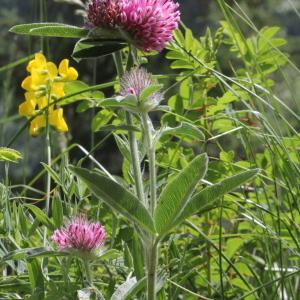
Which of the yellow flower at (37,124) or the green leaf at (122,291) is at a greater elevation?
the yellow flower at (37,124)

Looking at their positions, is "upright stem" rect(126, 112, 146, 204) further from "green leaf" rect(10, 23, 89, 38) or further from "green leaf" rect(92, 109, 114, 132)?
"green leaf" rect(92, 109, 114, 132)

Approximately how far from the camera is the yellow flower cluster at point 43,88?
55.9 inches

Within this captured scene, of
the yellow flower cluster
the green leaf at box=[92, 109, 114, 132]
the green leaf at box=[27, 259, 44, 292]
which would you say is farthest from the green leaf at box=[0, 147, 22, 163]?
the green leaf at box=[92, 109, 114, 132]

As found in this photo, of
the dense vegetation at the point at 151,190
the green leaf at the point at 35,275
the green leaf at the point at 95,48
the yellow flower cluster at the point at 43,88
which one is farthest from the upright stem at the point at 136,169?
the yellow flower cluster at the point at 43,88

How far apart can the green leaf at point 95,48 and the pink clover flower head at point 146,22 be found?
23 millimetres

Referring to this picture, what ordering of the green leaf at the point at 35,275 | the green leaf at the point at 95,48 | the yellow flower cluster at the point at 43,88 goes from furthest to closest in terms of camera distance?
the yellow flower cluster at the point at 43,88 → the green leaf at the point at 35,275 → the green leaf at the point at 95,48

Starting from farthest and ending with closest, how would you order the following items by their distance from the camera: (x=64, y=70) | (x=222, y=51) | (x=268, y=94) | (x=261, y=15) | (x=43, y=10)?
(x=261, y=15), (x=222, y=51), (x=43, y=10), (x=64, y=70), (x=268, y=94)

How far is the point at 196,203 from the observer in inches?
34.4

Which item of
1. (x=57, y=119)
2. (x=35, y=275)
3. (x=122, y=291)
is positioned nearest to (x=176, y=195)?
(x=122, y=291)

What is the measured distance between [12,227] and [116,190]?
426mm

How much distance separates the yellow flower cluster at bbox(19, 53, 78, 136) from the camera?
1.42 meters

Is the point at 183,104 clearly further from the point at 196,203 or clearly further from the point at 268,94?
the point at 196,203

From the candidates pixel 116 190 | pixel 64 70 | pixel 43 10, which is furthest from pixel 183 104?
pixel 116 190

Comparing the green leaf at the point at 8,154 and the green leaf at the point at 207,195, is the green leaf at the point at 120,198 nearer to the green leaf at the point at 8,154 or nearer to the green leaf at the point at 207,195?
the green leaf at the point at 207,195
